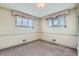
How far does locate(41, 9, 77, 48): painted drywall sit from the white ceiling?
12 cm

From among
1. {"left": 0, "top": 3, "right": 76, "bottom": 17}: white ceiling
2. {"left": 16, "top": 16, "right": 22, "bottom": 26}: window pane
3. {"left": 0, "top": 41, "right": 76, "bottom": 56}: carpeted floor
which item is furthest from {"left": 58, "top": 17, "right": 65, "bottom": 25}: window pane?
{"left": 16, "top": 16, "right": 22, "bottom": 26}: window pane

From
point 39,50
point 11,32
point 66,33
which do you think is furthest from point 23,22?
point 66,33

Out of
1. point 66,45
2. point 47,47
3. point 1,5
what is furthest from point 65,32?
point 1,5

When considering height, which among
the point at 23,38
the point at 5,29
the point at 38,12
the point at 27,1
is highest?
the point at 27,1

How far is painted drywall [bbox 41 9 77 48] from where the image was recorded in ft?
3.69

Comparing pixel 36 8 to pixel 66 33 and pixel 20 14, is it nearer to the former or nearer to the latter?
pixel 20 14

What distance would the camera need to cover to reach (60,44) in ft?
3.82

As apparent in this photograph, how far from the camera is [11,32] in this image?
1.14m

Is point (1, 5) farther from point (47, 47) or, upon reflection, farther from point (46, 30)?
point (47, 47)

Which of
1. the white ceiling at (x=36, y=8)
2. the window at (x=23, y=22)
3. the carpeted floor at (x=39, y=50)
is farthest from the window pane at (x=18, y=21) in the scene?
the carpeted floor at (x=39, y=50)

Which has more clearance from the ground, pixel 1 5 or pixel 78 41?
pixel 1 5

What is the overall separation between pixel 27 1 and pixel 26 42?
0.52 m

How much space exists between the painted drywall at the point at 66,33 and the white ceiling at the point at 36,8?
124mm

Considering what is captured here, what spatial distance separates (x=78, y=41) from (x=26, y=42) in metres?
0.65
